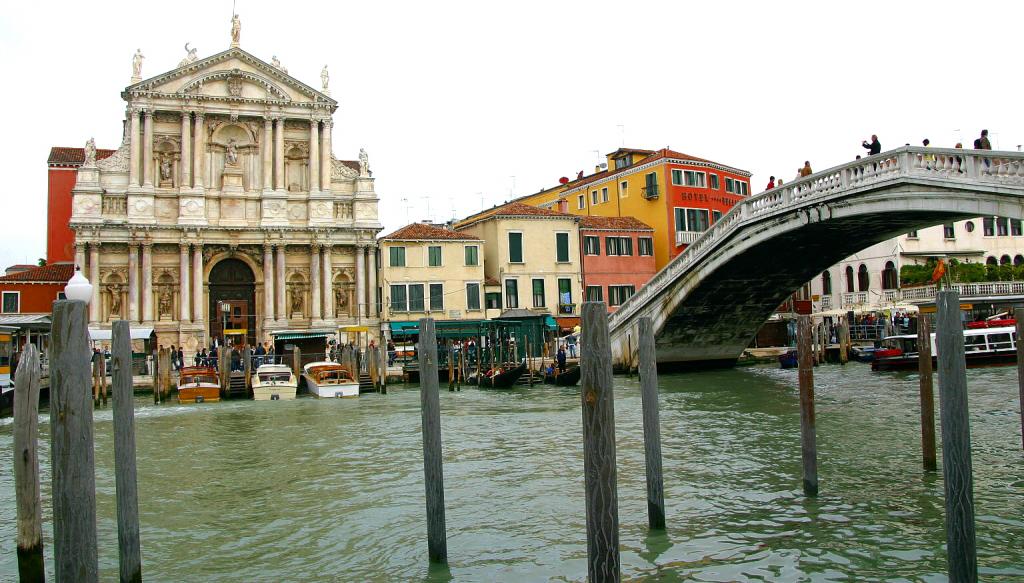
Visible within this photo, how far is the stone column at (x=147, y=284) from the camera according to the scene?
2873 cm

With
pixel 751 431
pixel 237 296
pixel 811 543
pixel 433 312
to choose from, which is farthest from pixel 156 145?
pixel 811 543

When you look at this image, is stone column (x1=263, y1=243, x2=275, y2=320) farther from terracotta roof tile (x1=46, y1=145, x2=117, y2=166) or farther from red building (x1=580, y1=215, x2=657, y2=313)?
red building (x1=580, y1=215, x2=657, y2=313)

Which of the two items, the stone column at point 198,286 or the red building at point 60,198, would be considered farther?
the red building at point 60,198

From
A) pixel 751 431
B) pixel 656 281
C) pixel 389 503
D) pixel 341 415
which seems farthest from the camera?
pixel 656 281

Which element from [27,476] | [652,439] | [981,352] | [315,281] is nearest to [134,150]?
[315,281]

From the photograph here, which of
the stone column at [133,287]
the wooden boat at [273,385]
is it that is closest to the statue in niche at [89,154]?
the stone column at [133,287]

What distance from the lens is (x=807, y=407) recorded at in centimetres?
720

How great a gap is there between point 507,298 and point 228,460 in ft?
69.9

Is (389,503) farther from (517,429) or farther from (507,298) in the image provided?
(507,298)

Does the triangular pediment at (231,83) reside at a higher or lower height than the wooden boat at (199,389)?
higher

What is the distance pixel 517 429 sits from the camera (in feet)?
43.0

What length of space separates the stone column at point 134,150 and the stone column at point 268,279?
471 centimetres

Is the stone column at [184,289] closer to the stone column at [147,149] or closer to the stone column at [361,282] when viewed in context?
the stone column at [147,149]

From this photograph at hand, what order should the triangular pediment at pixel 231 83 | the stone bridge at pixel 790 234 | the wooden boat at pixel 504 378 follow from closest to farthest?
the stone bridge at pixel 790 234 < the wooden boat at pixel 504 378 < the triangular pediment at pixel 231 83
